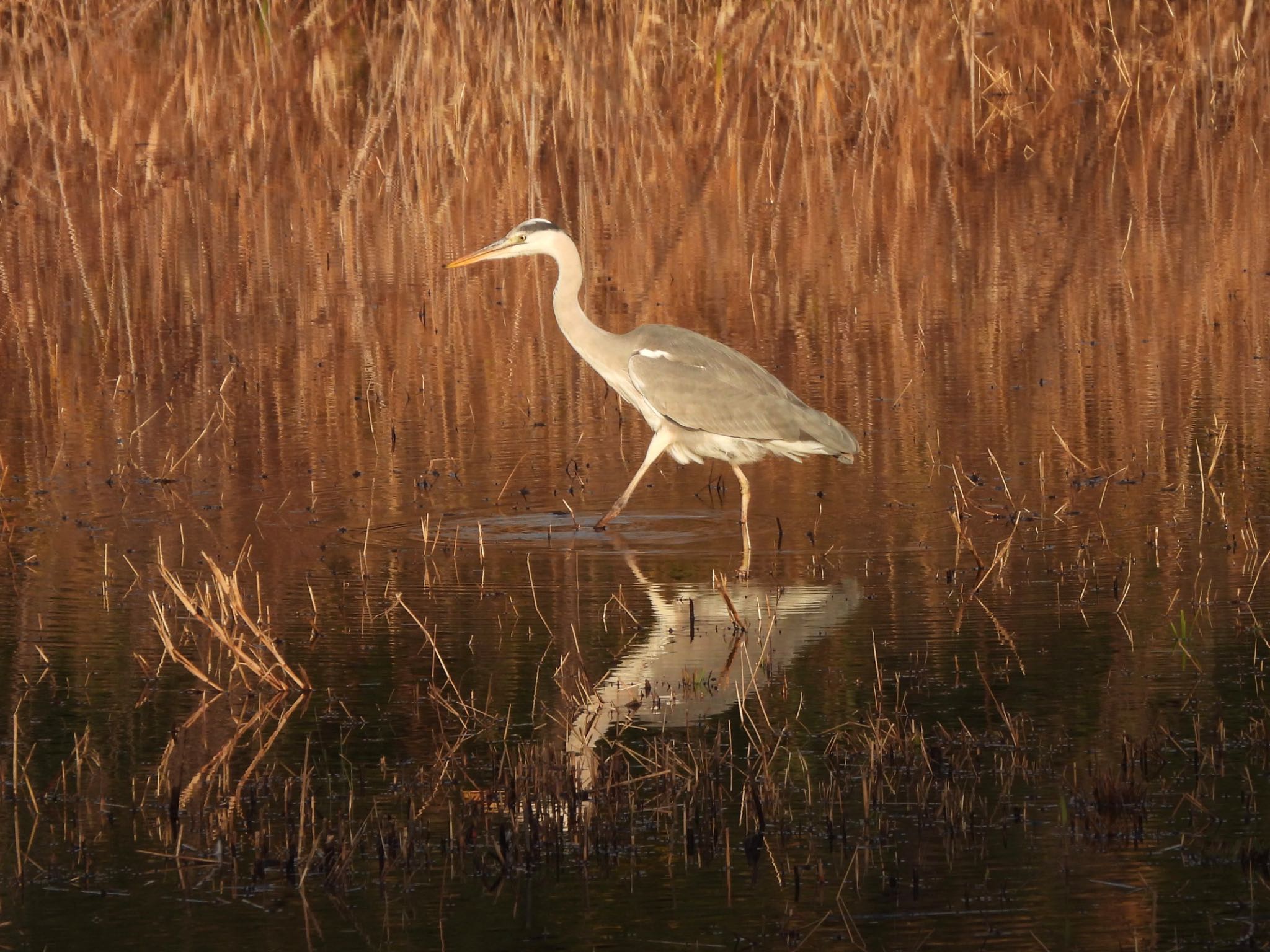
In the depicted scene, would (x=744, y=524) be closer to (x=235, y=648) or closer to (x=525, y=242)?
(x=525, y=242)

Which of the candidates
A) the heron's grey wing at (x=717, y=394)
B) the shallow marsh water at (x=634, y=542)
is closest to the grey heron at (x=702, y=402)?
the heron's grey wing at (x=717, y=394)

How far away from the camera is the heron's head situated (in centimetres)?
986

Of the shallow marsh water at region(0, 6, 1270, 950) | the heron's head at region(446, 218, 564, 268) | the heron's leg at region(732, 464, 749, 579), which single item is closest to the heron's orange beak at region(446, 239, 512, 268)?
the heron's head at region(446, 218, 564, 268)

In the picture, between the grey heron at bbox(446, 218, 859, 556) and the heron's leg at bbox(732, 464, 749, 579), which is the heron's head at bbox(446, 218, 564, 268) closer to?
the grey heron at bbox(446, 218, 859, 556)

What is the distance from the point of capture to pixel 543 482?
9562 millimetres

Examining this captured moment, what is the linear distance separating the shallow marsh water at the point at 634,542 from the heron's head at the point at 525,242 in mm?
875

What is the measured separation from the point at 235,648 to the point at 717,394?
3287mm

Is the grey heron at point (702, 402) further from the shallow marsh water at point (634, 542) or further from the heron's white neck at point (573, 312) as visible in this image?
the shallow marsh water at point (634, 542)

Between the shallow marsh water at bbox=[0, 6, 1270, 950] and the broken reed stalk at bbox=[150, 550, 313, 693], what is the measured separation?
104 mm

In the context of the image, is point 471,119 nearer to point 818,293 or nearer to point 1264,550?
point 818,293

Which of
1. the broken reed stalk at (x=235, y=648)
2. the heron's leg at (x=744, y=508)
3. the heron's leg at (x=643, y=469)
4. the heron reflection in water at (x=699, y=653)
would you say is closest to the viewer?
the heron reflection in water at (x=699, y=653)

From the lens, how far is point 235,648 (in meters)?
6.22

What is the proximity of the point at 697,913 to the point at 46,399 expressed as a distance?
24.3ft

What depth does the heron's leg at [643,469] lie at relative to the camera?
8781 mm
